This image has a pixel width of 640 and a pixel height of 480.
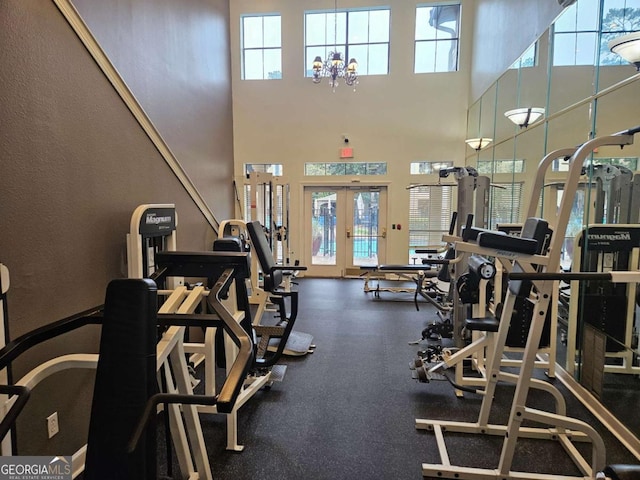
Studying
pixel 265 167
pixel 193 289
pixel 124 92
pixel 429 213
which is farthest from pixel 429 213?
pixel 193 289

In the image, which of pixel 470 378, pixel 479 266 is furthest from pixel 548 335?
pixel 479 266

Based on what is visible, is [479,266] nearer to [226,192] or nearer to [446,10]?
[226,192]

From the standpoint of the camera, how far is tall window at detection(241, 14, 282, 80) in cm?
704

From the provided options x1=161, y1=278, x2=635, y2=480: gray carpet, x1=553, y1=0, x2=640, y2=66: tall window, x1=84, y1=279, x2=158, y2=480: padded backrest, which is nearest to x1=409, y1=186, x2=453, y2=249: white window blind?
x1=553, y1=0, x2=640, y2=66: tall window

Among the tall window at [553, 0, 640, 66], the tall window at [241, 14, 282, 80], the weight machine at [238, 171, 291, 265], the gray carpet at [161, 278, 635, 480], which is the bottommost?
the gray carpet at [161, 278, 635, 480]

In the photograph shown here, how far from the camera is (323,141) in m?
7.02

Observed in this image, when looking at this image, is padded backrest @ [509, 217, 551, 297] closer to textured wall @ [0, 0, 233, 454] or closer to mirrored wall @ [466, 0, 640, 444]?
mirrored wall @ [466, 0, 640, 444]

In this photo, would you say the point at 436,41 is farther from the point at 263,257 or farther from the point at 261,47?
the point at 263,257

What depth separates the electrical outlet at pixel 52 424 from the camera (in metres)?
1.79

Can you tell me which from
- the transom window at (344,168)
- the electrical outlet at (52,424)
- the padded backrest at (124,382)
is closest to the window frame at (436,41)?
the transom window at (344,168)

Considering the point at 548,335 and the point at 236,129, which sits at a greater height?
the point at 236,129

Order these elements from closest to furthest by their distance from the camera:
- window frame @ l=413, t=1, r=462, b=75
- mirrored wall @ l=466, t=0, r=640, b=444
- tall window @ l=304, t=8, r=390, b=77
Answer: mirrored wall @ l=466, t=0, r=640, b=444
window frame @ l=413, t=1, r=462, b=75
tall window @ l=304, t=8, r=390, b=77

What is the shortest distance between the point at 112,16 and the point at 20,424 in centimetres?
236

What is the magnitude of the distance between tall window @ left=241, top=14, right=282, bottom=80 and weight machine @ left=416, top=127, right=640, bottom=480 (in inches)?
251
